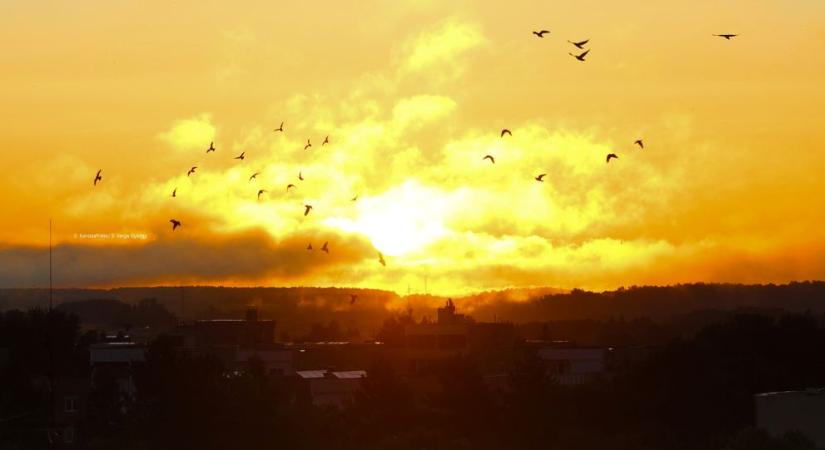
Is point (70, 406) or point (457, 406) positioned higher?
point (70, 406)

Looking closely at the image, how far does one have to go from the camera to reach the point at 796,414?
92500mm

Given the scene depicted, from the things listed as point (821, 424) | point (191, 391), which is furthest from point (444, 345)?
point (821, 424)

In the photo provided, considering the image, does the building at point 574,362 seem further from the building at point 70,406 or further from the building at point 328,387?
the building at point 70,406

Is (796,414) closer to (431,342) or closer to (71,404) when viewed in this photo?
(71,404)

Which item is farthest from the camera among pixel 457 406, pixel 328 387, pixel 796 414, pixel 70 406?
pixel 328 387

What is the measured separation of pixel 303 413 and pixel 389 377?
17754 millimetres

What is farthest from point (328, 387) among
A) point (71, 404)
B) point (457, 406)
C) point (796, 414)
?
point (796, 414)

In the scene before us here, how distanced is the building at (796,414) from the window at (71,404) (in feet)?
224

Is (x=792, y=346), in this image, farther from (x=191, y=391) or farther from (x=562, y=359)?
(x=191, y=391)

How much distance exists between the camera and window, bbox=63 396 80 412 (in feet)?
472

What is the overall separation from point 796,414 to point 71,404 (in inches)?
2886

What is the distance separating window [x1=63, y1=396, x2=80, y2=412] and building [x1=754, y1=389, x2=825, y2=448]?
6823 centimetres

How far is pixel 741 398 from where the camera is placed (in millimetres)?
131625

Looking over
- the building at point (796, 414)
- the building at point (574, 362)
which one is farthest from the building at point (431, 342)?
the building at point (796, 414)
